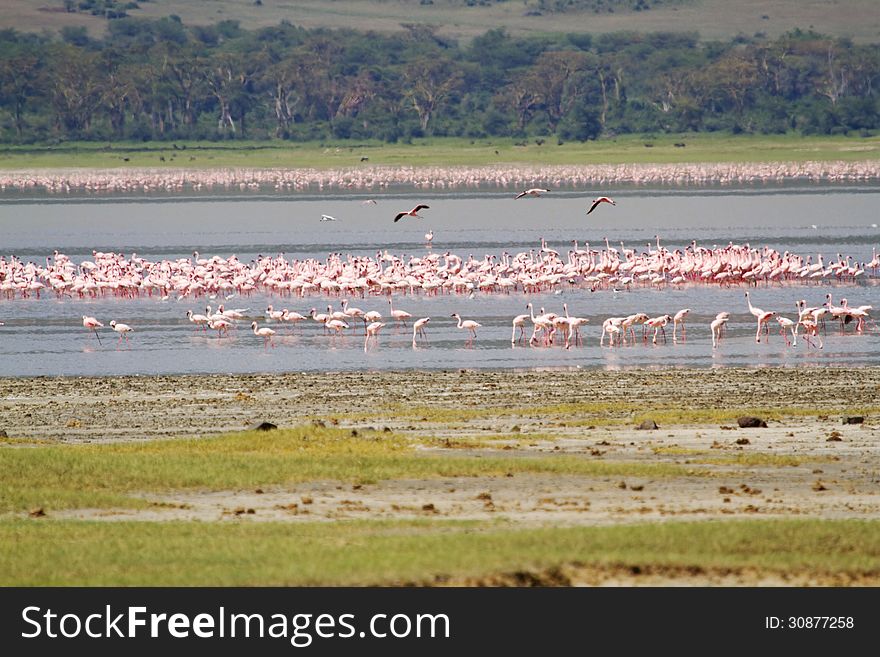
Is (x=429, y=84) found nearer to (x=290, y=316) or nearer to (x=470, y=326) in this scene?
(x=290, y=316)

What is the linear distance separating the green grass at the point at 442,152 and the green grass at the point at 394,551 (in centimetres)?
9610

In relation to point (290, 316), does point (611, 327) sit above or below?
above

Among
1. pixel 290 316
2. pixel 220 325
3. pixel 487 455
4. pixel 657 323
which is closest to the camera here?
pixel 487 455

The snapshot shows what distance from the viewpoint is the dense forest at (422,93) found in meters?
131

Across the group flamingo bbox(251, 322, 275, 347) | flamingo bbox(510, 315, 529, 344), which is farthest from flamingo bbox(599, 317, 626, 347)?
flamingo bbox(251, 322, 275, 347)

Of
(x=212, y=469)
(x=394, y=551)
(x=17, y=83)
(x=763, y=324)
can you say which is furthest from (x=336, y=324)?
(x=17, y=83)

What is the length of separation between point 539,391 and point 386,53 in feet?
482

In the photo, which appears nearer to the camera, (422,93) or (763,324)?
(763,324)

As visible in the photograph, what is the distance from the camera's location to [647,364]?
1072 inches

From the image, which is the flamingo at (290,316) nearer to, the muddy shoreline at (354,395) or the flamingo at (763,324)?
the muddy shoreline at (354,395)

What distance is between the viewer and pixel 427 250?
52.9 meters

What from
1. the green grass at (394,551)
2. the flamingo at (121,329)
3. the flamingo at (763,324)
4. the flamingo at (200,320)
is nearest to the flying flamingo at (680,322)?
the flamingo at (763,324)

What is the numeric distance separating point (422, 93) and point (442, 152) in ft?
68.8

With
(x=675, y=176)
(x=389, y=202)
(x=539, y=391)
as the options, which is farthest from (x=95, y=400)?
(x=675, y=176)
